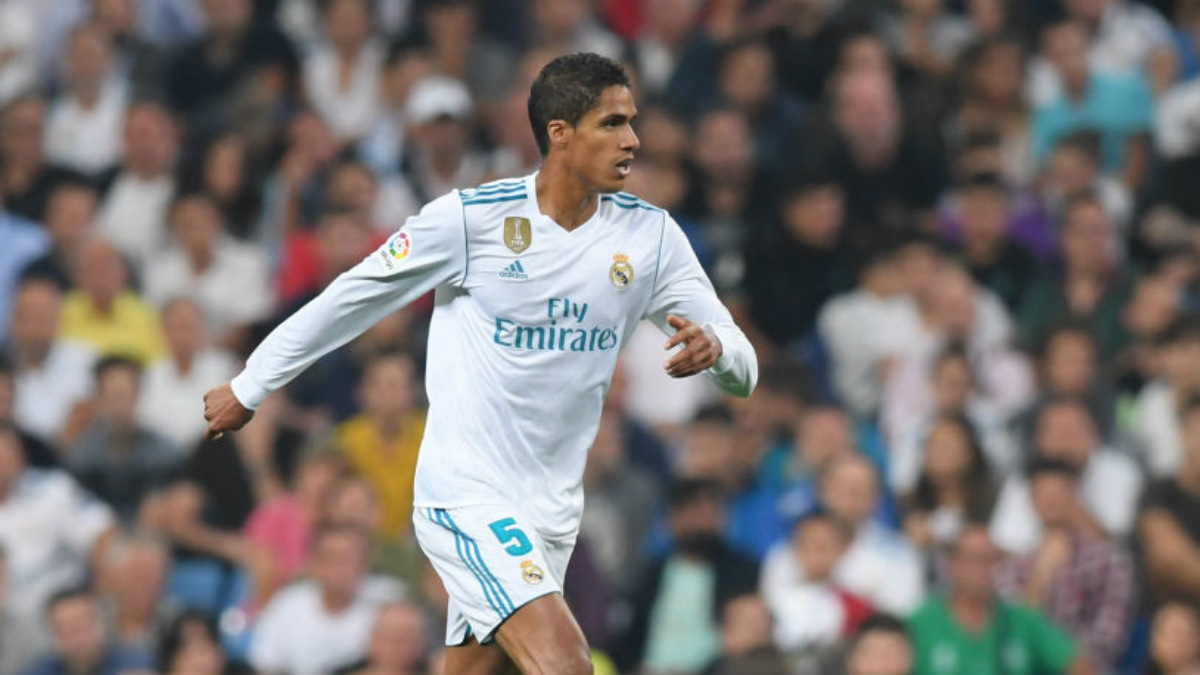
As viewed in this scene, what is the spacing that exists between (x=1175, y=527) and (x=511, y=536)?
16.5 feet

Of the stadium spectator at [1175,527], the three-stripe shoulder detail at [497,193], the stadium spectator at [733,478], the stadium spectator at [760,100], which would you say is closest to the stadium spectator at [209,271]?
the stadium spectator at [733,478]

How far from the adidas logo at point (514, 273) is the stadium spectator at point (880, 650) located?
12.3 feet

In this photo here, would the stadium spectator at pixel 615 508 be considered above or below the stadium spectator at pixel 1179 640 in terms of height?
above

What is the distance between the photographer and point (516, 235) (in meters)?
7.20

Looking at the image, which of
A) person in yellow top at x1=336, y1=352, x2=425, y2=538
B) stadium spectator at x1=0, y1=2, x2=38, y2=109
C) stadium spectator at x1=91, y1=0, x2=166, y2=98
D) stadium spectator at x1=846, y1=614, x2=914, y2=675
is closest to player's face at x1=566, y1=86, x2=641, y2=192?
stadium spectator at x1=846, y1=614, x2=914, y2=675

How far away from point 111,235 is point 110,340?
92 centimetres

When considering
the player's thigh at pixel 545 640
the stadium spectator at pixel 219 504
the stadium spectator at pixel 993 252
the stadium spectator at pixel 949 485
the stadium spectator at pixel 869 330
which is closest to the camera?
the player's thigh at pixel 545 640

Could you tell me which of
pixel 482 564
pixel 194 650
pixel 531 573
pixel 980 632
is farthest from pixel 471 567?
pixel 980 632

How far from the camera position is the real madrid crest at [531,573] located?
7020mm

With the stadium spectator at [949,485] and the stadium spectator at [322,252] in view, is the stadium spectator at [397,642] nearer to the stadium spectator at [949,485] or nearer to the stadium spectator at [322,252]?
the stadium spectator at [949,485]

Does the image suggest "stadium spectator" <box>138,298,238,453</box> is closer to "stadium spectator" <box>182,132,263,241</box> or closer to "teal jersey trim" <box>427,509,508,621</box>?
"stadium spectator" <box>182,132,263,241</box>

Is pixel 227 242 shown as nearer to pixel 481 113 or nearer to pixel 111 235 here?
pixel 111 235

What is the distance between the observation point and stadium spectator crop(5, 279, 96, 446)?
1234 centimetres

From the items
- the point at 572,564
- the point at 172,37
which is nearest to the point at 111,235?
the point at 172,37
